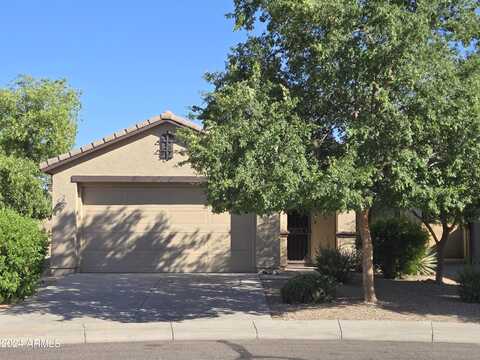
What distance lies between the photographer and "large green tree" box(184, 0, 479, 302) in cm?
914

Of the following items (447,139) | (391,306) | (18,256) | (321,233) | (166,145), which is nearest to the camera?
(447,139)

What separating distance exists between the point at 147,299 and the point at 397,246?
22.3 ft

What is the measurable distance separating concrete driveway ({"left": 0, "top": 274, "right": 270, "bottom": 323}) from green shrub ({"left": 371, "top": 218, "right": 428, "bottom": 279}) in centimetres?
336

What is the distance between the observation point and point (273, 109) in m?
Result: 9.47

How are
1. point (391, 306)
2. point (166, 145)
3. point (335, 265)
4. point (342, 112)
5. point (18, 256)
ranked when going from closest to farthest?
point (342, 112), point (391, 306), point (18, 256), point (335, 265), point (166, 145)

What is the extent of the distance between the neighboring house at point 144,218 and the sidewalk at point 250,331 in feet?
21.5

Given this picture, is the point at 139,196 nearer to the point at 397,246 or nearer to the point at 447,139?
the point at 397,246

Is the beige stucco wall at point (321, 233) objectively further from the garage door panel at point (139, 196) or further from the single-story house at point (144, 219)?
the garage door panel at point (139, 196)

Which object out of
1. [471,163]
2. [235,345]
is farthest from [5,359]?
[471,163]

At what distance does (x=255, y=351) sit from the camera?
8320mm

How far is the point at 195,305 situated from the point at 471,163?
5.78m

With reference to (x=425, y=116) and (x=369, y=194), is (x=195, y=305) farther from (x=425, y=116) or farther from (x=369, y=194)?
(x=425, y=116)

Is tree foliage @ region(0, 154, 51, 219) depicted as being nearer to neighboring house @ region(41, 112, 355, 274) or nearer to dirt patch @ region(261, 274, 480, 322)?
neighboring house @ region(41, 112, 355, 274)

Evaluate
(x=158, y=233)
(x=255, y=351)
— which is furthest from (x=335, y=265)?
(x=255, y=351)
